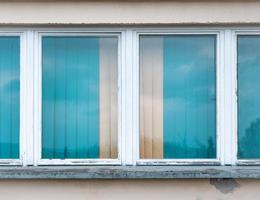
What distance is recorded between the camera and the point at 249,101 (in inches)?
222

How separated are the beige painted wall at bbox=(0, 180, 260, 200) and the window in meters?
0.24

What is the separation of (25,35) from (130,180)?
181 cm

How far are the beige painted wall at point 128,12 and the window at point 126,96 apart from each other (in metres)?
0.15

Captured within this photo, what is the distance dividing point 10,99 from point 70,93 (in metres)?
0.62

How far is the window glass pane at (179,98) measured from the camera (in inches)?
223

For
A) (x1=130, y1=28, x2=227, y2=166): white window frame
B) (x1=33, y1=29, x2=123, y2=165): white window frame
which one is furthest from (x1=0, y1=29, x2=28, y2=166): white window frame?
(x1=130, y1=28, x2=227, y2=166): white window frame

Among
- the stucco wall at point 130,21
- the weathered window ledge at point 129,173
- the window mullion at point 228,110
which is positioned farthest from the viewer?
the window mullion at point 228,110

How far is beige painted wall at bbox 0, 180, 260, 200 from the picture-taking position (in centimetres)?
546

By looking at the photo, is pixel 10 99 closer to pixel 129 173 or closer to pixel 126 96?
pixel 126 96

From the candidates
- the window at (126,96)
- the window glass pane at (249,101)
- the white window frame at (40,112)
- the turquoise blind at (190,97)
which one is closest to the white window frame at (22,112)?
the window at (126,96)

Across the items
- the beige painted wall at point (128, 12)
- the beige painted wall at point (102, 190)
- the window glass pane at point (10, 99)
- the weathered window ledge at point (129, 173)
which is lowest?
the beige painted wall at point (102, 190)

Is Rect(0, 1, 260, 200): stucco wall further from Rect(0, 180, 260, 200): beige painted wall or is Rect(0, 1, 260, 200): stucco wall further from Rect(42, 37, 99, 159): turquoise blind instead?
Rect(42, 37, 99, 159): turquoise blind

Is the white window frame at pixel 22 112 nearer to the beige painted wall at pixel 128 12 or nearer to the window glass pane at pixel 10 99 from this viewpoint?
the window glass pane at pixel 10 99

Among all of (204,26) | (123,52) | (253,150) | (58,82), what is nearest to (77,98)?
(58,82)
